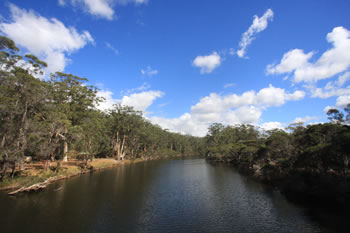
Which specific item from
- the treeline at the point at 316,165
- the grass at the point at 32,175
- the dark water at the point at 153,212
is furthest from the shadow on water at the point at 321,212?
the grass at the point at 32,175

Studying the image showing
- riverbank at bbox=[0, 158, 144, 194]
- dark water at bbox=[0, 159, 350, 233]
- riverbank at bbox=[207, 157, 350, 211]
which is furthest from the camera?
riverbank at bbox=[0, 158, 144, 194]

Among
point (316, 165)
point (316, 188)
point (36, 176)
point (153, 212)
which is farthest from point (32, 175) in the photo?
point (316, 165)

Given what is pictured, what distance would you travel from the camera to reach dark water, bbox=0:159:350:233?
18.3 metres

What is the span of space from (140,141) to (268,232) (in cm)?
8186

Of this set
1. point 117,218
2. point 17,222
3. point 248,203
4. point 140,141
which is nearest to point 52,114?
point 17,222

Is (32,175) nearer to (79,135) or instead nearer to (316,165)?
(79,135)

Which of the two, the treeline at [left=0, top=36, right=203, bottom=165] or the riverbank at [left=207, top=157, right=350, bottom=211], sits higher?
the treeline at [left=0, top=36, right=203, bottom=165]

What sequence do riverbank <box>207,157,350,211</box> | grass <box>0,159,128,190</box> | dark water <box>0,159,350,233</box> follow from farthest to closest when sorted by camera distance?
grass <box>0,159,128,190</box>, riverbank <box>207,157,350,211</box>, dark water <box>0,159,350,233</box>

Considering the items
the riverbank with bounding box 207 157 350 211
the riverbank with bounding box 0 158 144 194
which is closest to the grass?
the riverbank with bounding box 0 158 144 194

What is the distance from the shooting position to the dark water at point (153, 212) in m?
18.3

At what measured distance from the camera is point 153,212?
22.5 metres

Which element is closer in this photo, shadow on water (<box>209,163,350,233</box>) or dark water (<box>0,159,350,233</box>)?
shadow on water (<box>209,163,350,233</box>)

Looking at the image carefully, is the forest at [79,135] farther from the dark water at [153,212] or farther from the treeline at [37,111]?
the dark water at [153,212]

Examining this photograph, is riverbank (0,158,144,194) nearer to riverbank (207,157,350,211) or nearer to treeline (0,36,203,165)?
treeline (0,36,203,165)
